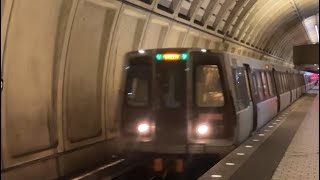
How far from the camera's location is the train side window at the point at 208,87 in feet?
32.3

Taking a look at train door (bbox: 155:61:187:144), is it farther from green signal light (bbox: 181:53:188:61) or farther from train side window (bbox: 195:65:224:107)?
train side window (bbox: 195:65:224:107)

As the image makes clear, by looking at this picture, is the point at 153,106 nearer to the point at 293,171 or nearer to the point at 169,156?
the point at 169,156

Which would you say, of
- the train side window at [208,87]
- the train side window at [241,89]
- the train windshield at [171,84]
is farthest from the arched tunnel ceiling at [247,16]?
the train side window at [208,87]

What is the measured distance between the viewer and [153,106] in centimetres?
994

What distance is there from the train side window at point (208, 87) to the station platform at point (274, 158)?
1.05 metres

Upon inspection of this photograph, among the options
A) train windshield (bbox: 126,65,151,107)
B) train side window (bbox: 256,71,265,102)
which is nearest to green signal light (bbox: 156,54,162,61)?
train windshield (bbox: 126,65,151,107)

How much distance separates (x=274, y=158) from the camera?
9703 mm

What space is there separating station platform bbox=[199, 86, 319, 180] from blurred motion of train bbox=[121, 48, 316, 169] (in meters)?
0.59

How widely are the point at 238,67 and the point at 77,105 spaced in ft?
11.7

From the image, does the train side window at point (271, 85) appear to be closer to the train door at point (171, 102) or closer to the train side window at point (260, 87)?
the train side window at point (260, 87)

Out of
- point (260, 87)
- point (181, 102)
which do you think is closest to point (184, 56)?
point (181, 102)

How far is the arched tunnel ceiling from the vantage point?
60.6ft

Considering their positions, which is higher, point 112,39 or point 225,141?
point 112,39

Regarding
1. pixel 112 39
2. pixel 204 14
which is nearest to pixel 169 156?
pixel 112 39
